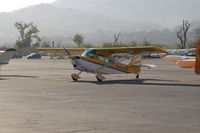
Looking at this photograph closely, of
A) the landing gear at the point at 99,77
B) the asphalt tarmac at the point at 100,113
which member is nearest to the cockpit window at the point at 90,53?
the landing gear at the point at 99,77

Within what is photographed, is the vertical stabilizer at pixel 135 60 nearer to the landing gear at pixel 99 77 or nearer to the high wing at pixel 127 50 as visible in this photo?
the high wing at pixel 127 50

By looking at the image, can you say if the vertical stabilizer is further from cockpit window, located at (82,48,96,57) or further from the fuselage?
A: cockpit window, located at (82,48,96,57)

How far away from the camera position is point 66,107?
40.9 feet

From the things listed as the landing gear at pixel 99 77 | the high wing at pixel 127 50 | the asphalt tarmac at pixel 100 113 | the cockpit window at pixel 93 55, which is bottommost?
the landing gear at pixel 99 77

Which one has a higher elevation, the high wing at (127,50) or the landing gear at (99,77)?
the high wing at (127,50)

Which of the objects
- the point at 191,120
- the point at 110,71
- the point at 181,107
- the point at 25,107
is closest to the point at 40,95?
the point at 25,107

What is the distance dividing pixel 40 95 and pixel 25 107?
11.9 feet

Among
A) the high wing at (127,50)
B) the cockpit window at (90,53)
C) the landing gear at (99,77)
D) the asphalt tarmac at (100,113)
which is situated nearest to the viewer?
the asphalt tarmac at (100,113)

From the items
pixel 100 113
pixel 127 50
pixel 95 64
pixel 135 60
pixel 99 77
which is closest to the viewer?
pixel 100 113

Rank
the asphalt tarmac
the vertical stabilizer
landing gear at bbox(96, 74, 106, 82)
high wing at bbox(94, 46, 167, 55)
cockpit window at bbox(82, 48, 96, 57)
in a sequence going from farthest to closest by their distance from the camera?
the vertical stabilizer
cockpit window at bbox(82, 48, 96, 57)
high wing at bbox(94, 46, 167, 55)
landing gear at bbox(96, 74, 106, 82)
the asphalt tarmac

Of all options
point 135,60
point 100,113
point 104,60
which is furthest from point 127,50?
point 100,113

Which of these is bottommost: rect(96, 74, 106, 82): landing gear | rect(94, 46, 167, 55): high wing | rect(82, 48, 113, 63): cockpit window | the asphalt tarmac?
rect(96, 74, 106, 82): landing gear

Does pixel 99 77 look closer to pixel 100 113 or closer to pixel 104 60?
pixel 104 60

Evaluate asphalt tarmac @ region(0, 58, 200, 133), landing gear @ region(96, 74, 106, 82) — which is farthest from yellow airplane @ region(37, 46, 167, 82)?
asphalt tarmac @ region(0, 58, 200, 133)
